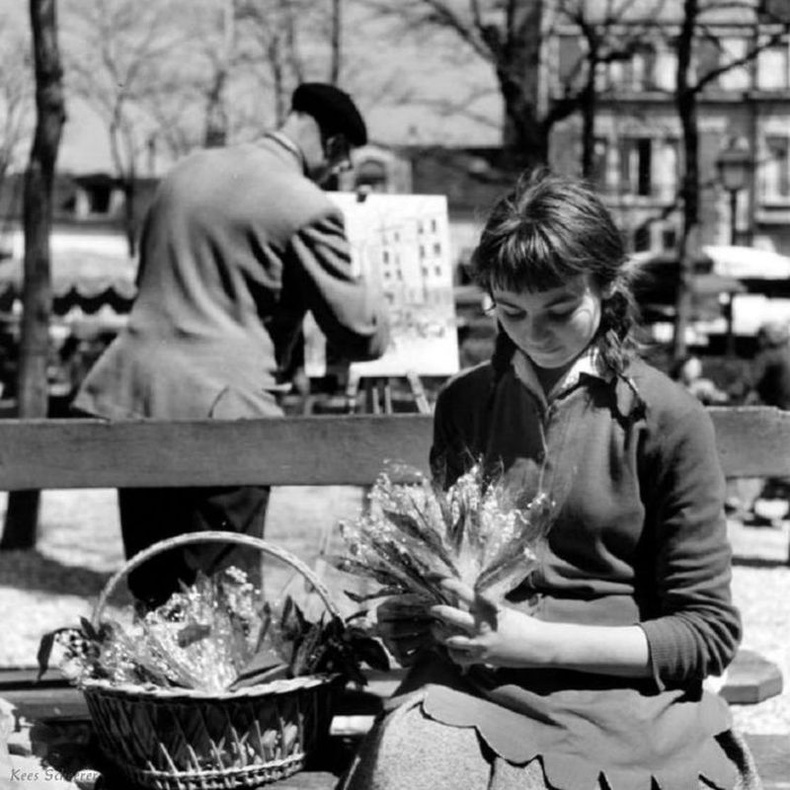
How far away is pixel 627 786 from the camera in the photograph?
1962 millimetres

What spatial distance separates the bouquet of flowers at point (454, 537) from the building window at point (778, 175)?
154ft

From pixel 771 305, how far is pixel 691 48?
21264mm

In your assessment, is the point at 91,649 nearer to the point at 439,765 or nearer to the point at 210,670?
the point at 210,670

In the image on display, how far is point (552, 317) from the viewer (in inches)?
84.0

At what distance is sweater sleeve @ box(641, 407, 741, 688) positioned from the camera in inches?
81.1

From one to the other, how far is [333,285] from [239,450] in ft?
1.97

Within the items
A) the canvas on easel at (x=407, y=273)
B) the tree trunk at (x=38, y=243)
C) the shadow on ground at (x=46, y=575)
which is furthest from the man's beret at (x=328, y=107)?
the tree trunk at (x=38, y=243)

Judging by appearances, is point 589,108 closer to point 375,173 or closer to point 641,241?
point 641,241

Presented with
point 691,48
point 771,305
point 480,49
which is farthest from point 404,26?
point 771,305

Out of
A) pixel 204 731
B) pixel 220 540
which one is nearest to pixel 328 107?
pixel 220 540

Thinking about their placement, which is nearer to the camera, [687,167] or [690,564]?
[690,564]

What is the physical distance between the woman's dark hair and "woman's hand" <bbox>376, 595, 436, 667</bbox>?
47 cm

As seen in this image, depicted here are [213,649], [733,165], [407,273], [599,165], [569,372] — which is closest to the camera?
[569,372]

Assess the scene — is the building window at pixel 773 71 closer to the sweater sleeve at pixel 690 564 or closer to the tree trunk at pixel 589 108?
the tree trunk at pixel 589 108
